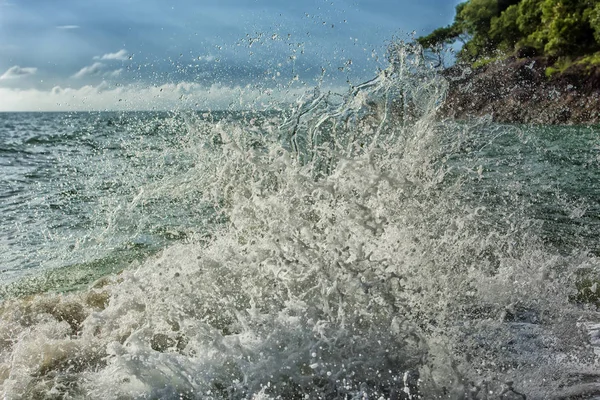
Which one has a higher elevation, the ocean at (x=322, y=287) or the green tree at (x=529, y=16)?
the green tree at (x=529, y=16)

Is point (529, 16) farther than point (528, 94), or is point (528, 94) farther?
point (529, 16)

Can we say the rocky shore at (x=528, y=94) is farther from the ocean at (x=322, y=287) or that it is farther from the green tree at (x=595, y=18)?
the ocean at (x=322, y=287)

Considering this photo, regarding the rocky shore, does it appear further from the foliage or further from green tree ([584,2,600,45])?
green tree ([584,2,600,45])

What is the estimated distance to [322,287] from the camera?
374 centimetres

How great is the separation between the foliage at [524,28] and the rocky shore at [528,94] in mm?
2203

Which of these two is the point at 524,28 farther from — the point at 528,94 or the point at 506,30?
the point at 528,94

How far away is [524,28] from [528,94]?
10.1 meters

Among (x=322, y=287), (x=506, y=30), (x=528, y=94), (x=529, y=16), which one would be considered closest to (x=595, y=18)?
(x=528, y=94)

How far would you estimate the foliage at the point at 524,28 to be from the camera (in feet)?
134

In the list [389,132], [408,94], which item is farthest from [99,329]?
[408,94]

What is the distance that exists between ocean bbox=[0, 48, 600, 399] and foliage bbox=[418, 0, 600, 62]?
98.9ft

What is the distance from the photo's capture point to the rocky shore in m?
36.0

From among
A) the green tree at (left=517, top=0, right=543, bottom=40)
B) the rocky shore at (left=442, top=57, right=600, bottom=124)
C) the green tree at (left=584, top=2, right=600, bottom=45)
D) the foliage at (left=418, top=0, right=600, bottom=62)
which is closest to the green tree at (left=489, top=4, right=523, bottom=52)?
the foliage at (left=418, top=0, right=600, bottom=62)

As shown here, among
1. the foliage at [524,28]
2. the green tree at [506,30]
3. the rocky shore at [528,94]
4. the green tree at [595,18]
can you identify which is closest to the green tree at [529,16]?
the foliage at [524,28]
